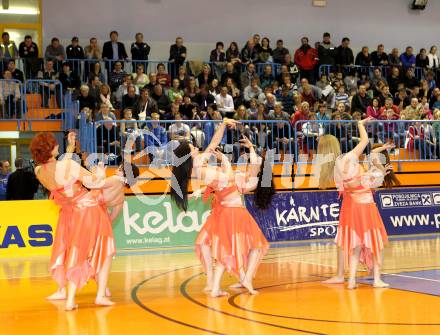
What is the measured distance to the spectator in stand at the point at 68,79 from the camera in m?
19.1

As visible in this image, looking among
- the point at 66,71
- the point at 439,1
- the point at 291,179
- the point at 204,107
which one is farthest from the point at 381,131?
the point at 439,1

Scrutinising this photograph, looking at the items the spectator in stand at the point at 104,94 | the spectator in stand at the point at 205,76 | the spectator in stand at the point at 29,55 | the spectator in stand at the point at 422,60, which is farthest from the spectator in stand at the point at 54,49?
the spectator in stand at the point at 422,60

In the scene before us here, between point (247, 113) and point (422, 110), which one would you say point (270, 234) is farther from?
point (422, 110)

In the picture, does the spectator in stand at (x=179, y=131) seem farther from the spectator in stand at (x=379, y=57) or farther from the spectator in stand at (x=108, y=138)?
the spectator in stand at (x=379, y=57)

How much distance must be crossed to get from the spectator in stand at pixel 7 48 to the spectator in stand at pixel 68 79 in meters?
1.50

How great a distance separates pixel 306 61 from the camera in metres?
22.5

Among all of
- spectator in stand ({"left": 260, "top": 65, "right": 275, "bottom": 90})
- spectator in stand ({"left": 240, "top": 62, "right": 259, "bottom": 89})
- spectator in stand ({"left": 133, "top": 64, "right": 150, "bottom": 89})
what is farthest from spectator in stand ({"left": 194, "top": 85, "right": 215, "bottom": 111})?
spectator in stand ({"left": 260, "top": 65, "right": 275, "bottom": 90})

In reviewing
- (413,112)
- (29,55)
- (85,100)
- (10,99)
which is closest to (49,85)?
(10,99)

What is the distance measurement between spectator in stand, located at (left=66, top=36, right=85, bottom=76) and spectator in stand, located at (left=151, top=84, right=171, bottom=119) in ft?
8.41

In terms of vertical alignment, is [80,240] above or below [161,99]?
below

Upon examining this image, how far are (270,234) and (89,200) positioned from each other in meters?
7.14

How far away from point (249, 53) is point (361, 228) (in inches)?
501

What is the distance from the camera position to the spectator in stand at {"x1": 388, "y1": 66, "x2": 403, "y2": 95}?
2255 centimetres

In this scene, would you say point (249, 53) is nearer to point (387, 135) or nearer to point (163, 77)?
point (163, 77)
